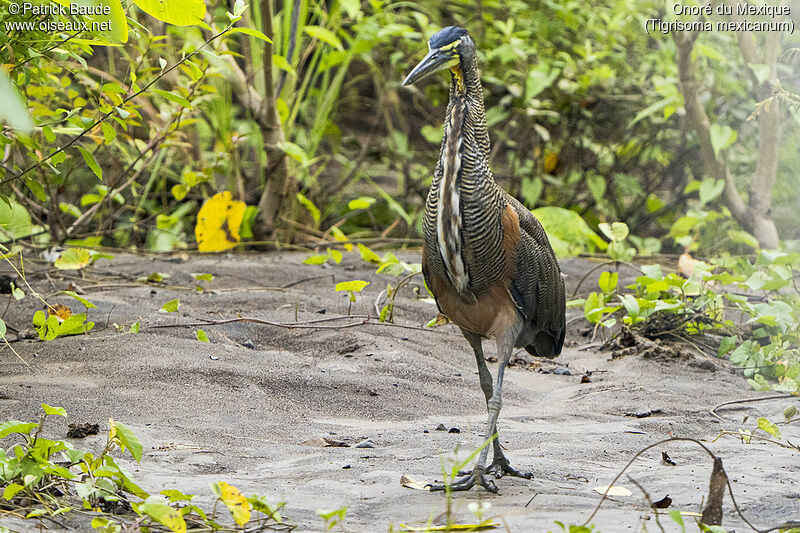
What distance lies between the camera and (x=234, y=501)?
7.96 feet

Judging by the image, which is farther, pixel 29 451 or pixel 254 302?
pixel 254 302

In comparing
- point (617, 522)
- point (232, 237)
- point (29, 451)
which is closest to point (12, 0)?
point (29, 451)

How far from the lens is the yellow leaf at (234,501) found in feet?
7.90

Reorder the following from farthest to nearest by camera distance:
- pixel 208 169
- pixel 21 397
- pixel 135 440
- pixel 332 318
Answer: pixel 208 169, pixel 332 318, pixel 21 397, pixel 135 440

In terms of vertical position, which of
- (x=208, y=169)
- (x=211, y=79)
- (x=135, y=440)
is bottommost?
(x=135, y=440)

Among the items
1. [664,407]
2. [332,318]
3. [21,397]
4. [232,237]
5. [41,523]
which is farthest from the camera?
[232,237]

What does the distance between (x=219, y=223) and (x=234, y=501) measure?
16.2 feet

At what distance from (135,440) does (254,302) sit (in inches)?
126

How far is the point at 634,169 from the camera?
29.7ft

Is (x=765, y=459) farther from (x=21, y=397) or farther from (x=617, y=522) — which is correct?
(x=21, y=397)

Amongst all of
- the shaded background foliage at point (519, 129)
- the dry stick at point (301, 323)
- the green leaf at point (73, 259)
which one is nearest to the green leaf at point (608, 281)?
the dry stick at point (301, 323)

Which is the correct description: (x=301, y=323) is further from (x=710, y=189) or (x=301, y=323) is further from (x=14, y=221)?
(x=710, y=189)

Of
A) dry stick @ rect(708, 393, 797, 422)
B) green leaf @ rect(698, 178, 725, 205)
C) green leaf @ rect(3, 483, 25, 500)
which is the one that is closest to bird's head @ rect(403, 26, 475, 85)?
green leaf @ rect(3, 483, 25, 500)

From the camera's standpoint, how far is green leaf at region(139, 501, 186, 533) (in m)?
2.34
